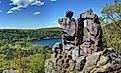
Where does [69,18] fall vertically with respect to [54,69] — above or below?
above

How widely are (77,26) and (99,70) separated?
35.9 ft

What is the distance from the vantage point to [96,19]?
105 feet

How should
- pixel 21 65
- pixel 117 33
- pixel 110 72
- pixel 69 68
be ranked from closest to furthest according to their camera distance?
pixel 21 65
pixel 110 72
pixel 69 68
pixel 117 33

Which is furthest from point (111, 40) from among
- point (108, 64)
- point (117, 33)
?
point (108, 64)

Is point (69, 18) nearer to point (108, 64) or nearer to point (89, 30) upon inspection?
point (89, 30)

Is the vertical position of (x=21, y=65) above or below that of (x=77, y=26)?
below

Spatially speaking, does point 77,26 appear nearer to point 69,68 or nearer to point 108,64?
point 69,68

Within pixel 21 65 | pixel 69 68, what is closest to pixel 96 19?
pixel 69 68

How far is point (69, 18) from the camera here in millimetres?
34281

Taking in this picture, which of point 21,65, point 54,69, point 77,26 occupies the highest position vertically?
point 77,26

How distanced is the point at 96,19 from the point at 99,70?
9711mm

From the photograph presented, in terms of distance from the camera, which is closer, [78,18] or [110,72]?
[110,72]

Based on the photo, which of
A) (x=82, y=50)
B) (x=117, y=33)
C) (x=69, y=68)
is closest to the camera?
(x=69, y=68)

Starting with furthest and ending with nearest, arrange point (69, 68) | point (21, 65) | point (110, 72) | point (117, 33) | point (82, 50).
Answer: point (117, 33), point (82, 50), point (69, 68), point (110, 72), point (21, 65)
